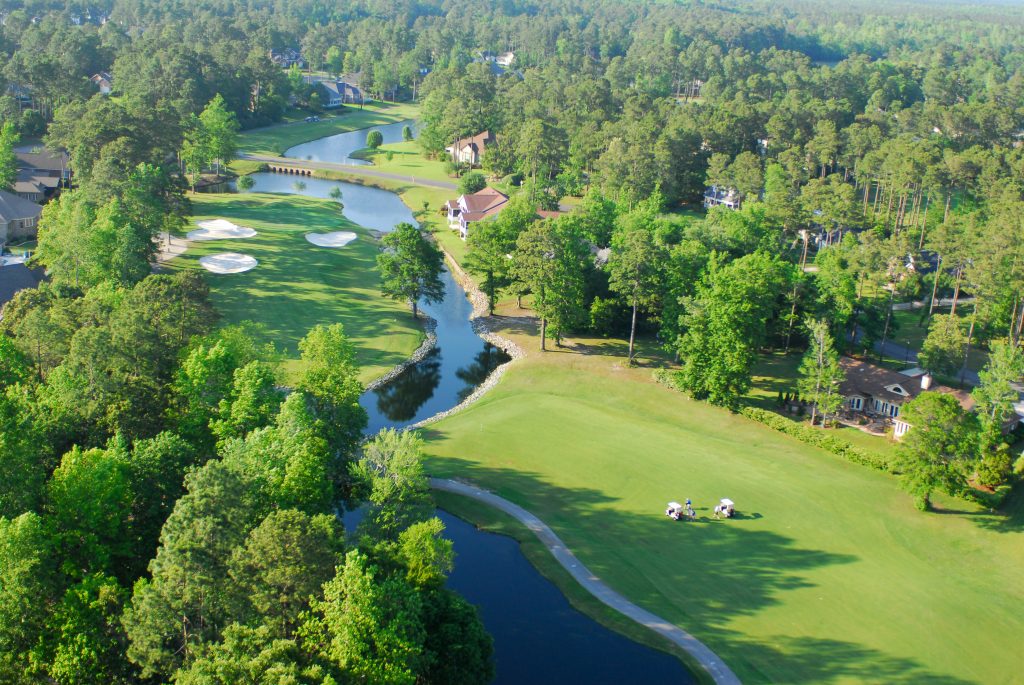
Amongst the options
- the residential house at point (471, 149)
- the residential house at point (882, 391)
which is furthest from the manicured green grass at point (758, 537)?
the residential house at point (471, 149)

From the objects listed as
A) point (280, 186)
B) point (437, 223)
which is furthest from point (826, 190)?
point (280, 186)

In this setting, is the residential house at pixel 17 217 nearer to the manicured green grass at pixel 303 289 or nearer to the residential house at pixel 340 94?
the manicured green grass at pixel 303 289

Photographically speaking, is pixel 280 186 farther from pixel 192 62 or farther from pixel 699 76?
pixel 699 76

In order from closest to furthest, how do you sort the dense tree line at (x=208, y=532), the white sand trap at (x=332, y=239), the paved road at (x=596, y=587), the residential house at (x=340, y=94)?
the dense tree line at (x=208, y=532), the paved road at (x=596, y=587), the white sand trap at (x=332, y=239), the residential house at (x=340, y=94)

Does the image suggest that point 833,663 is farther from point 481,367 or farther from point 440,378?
point 481,367

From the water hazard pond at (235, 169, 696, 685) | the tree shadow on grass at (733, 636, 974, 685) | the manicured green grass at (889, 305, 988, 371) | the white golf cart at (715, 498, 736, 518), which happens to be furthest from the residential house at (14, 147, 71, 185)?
the tree shadow on grass at (733, 636, 974, 685)

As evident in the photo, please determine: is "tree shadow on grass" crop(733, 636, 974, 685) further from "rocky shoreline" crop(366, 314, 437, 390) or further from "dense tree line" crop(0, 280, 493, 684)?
"rocky shoreline" crop(366, 314, 437, 390)

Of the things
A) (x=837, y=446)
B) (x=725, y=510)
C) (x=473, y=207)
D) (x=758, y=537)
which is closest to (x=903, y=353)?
(x=837, y=446)
